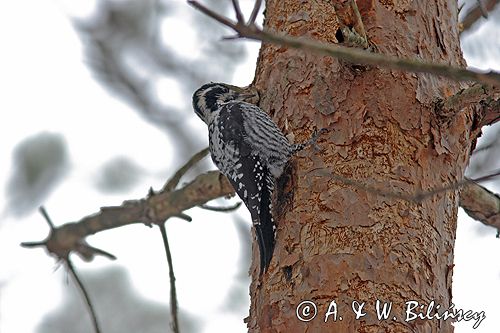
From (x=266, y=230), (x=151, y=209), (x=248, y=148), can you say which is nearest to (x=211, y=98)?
(x=248, y=148)

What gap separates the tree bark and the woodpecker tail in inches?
1.6

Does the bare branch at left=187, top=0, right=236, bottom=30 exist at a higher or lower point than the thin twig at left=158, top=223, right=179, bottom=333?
lower

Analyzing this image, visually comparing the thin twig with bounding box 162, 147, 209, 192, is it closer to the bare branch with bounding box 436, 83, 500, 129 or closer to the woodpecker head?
the woodpecker head

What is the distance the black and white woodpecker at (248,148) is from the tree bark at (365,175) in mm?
63

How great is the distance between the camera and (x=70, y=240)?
3.10 meters

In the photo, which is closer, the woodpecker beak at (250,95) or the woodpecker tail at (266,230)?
the woodpecker tail at (266,230)

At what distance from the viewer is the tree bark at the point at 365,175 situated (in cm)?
232

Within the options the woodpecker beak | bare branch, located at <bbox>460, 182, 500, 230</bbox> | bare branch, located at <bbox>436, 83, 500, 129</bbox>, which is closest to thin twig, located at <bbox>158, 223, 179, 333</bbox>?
the woodpecker beak

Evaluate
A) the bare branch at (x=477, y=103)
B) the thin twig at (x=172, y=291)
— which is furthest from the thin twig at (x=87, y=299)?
the bare branch at (x=477, y=103)

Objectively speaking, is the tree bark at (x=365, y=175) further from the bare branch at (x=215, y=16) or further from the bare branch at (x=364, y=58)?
the bare branch at (x=215, y=16)

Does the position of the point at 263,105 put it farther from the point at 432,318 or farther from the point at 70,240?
the point at 432,318

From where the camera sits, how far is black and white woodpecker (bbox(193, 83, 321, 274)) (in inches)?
110

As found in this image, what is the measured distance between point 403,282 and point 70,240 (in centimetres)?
137

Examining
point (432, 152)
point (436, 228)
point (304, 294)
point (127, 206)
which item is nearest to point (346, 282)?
point (304, 294)
